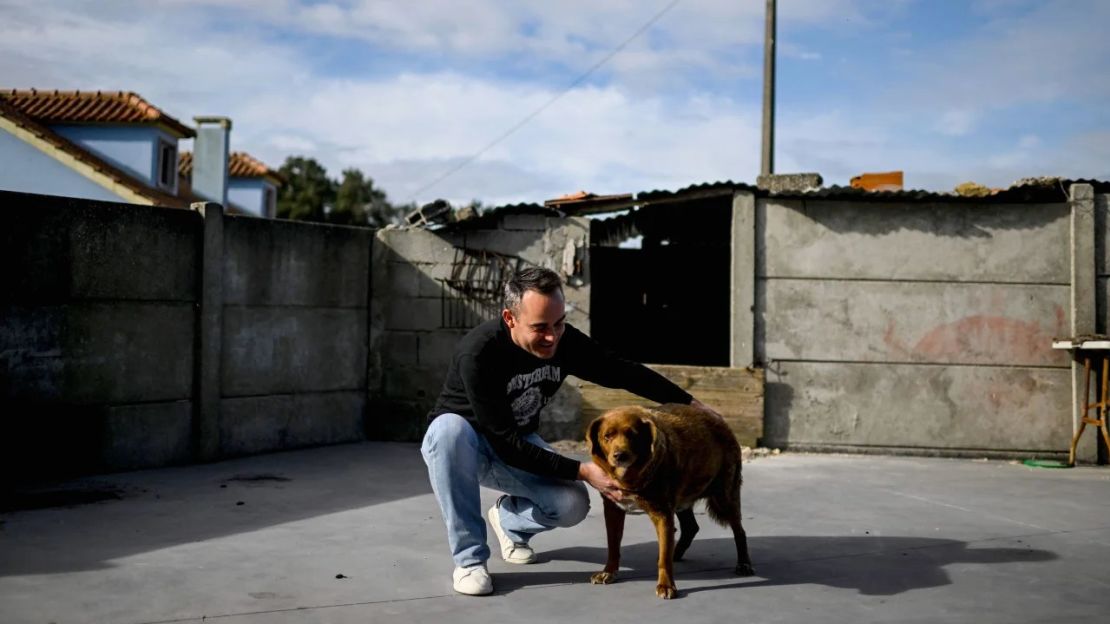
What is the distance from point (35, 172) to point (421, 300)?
1618 centimetres

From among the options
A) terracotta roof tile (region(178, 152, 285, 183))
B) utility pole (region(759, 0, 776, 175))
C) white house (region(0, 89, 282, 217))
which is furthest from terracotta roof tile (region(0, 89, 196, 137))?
utility pole (region(759, 0, 776, 175))

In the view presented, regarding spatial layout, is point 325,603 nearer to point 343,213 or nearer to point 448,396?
point 448,396

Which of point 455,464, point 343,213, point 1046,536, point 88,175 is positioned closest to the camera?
point 455,464

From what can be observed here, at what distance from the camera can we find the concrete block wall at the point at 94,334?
668 centimetres

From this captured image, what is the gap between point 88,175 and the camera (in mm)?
21391

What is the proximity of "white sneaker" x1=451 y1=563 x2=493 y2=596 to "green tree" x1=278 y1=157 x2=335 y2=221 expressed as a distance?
143ft

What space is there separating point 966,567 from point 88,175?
70.8 ft

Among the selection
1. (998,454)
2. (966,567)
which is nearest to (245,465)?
(966,567)

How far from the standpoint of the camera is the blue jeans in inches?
162

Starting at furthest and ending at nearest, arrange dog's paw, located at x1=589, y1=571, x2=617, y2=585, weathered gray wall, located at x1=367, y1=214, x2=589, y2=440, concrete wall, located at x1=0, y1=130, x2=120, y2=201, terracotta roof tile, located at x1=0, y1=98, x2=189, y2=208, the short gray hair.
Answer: concrete wall, located at x1=0, y1=130, x2=120, y2=201, terracotta roof tile, located at x1=0, y1=98, x2=189, y2=208, weathered gray wall, located at x1=367, y1=214, x2=589, y2=440, dog's paw, located at x1=589, y1=571, x2=617, y2=585, the short gray hair

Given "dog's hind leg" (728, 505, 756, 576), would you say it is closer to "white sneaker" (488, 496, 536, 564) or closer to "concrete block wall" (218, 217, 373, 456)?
"white sneaker" (488, 496, 536, 564)

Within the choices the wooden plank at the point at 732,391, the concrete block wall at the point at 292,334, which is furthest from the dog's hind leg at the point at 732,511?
the concrete block wall at the point at 292,334

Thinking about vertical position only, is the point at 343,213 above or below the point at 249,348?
above

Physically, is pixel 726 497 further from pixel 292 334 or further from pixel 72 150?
pixel 72 150
